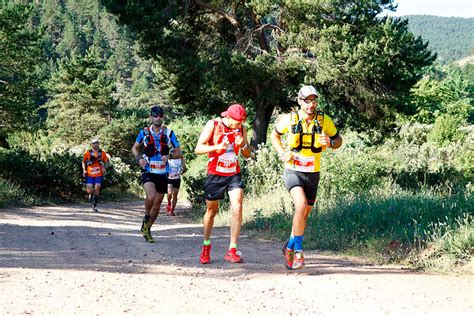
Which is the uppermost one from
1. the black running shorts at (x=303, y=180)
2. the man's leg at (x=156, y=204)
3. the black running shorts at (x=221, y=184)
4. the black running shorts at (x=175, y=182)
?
the black running shorts at (x=303, y=180)

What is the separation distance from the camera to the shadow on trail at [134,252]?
7438mm

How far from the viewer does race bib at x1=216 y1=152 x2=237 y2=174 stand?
789cm

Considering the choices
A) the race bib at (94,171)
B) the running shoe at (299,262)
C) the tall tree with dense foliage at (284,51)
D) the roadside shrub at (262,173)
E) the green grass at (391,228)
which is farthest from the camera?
the tall tree with dense foliage at (284,51)

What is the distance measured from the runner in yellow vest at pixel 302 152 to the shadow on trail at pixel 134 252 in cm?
38

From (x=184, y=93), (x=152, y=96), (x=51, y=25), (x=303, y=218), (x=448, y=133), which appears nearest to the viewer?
(x=303, y=218)

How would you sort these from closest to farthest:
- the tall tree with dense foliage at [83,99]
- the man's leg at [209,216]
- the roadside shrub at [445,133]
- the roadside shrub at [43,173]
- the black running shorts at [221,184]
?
the black running shorts at [221,184], the man's leg at [209,216], the roadside shrub at [43,173], the roadside shrub at [445,133], the tall tree with dense foliage at [83,99]

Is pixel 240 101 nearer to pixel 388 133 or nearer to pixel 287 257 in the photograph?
pixel 388 133

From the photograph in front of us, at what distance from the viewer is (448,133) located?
29.9 metres

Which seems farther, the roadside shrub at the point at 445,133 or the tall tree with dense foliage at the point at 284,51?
the roadside shrub at the point at 445,133

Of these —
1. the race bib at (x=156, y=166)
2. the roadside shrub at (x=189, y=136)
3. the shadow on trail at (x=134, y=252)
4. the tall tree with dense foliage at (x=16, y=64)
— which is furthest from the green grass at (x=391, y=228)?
the roadside shrub at (x=189, y=136)

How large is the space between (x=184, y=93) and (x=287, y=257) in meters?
16.9

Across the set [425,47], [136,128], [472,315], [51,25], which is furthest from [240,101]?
[51,25]

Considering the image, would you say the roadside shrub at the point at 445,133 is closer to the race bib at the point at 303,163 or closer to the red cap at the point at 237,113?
the race bib at the point at 303,163

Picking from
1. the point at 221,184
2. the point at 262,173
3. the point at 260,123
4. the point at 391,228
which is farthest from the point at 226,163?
the point at 260,123
